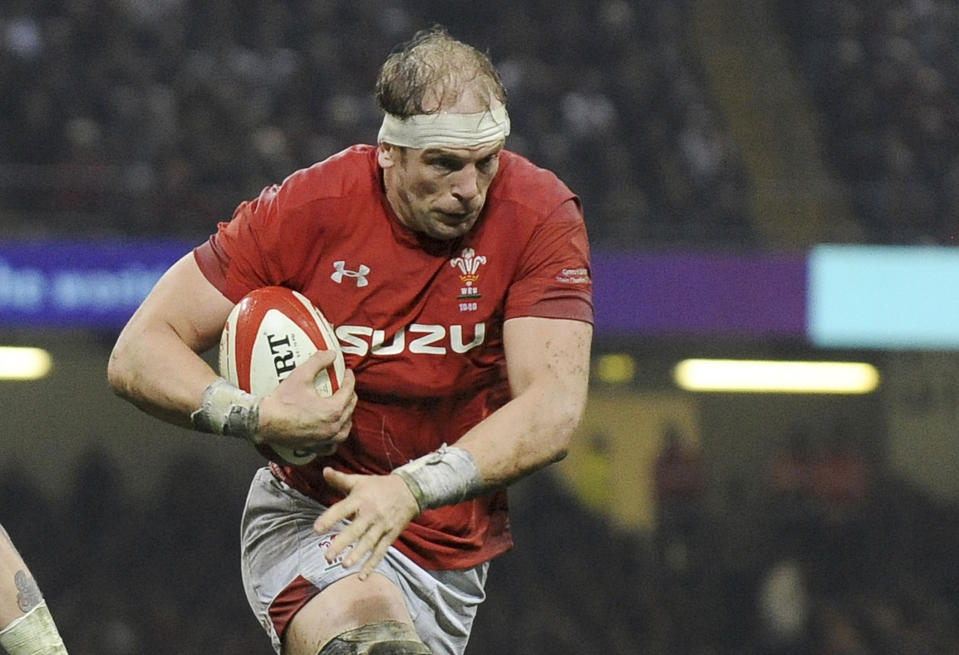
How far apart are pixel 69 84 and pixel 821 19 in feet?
23.7

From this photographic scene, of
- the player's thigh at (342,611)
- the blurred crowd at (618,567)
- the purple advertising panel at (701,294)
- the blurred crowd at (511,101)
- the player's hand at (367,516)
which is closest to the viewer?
the player's hand at (367,516)

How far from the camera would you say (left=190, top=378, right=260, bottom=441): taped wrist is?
11.0 feet

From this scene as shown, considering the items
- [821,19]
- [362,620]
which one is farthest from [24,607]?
[821,19]

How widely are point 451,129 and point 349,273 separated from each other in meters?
0.45

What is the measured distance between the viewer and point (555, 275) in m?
3.61

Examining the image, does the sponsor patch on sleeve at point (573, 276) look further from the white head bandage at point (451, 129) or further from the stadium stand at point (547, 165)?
the stadium stand at point (547, 165)

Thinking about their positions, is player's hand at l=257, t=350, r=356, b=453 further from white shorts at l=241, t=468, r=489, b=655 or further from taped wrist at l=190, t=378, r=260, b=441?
white shorts at l=241, t=468, r=489, b=655

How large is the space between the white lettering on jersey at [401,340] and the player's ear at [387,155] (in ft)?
1.24

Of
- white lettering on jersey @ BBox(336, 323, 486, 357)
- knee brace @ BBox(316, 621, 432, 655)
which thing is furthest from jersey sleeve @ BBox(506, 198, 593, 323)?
knee brace @ BBox(316, 621, 432, 655)

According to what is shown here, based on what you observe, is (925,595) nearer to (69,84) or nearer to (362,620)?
(69,84)

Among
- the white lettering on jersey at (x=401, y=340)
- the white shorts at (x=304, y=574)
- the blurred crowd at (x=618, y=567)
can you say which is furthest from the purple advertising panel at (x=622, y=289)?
the white lettering on jersey at (x=401, y=340)

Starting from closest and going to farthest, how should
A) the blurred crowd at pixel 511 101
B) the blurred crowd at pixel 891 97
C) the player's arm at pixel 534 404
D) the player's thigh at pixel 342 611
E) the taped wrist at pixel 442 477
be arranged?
the taped wrist at pixel 442 477 < the player's arm at pixel 534 404 < the player's thigh at pixel 342 611 < the blurred crowd at pixel 511 101 < the blurred crowd at pixel 891 97

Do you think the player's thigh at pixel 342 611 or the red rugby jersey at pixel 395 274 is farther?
the red rugby jersey at pixel 395 274

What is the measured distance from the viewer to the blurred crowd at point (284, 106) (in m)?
10.9
